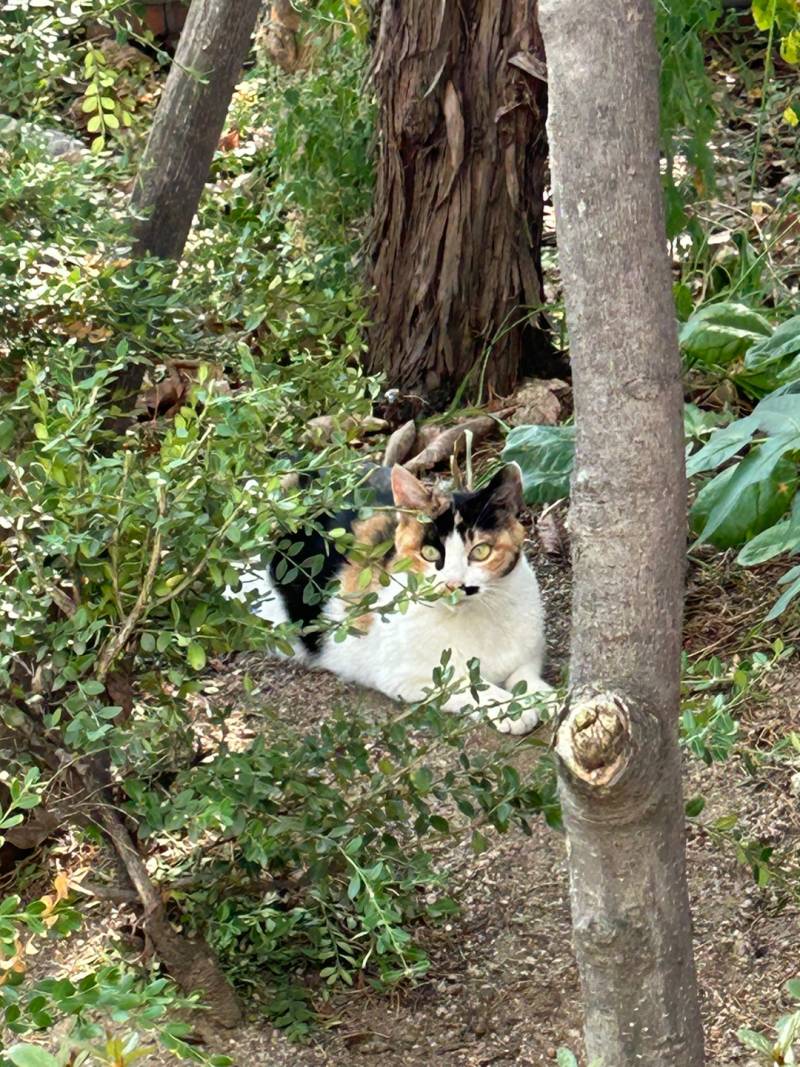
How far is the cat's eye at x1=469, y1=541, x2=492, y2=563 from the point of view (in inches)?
116

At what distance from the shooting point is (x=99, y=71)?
230cm

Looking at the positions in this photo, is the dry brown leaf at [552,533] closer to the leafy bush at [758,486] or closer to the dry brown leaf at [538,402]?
the dry brown leaf at [538,402]

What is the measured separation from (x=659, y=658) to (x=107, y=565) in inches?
28.2

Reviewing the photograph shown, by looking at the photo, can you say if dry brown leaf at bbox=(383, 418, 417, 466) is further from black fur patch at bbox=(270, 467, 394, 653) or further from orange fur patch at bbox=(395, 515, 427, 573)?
orange fur patch at bbox=(395, 515, 427, 573)

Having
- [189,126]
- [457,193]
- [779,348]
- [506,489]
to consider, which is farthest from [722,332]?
[189,126]

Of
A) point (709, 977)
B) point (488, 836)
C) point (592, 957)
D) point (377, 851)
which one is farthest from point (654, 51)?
point (488, 836)

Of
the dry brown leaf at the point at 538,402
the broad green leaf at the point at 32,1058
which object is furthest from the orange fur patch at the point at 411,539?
Answer: the broad green leaf at the point at 32,1058

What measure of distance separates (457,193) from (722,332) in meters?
0.91

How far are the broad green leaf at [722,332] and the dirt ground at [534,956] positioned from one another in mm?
922

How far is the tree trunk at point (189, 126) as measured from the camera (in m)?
2.44

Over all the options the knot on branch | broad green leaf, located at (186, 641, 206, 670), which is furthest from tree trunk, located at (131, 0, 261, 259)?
the knot on branch

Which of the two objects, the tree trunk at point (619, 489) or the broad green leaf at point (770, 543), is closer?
the tree trunk at point (619, 489)

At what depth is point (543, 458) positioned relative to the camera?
3086 mm

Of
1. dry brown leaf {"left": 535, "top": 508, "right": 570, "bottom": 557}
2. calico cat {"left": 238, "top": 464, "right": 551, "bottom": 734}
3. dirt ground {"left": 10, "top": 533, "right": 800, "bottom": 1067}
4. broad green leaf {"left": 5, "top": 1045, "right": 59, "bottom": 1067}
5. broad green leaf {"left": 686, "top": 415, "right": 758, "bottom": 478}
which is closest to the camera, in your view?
broad green leaf {"left": 5, "top": 1045, "right": 59, "bottom": 1067}
